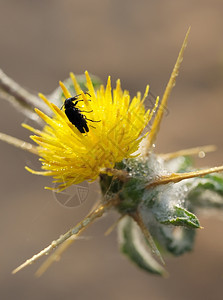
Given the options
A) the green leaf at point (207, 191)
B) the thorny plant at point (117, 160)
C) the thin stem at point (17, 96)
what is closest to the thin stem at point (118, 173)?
the thorny plant at point (117, 160)

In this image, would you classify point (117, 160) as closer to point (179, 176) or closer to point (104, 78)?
point (179, 176)

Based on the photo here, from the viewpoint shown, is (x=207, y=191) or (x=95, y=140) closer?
(x=95, y=140)

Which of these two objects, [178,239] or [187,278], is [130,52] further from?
[178,239]

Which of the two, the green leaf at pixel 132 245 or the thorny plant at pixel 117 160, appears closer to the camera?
the thorny plant at pixel 117 160

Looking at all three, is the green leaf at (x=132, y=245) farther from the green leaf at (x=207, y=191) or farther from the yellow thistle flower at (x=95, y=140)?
the yellow thistle flower at (x=95, y=140)

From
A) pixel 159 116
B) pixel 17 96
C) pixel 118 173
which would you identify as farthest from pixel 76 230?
pixel 17 96

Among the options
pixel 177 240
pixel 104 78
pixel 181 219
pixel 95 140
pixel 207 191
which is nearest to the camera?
pixel 181 219
